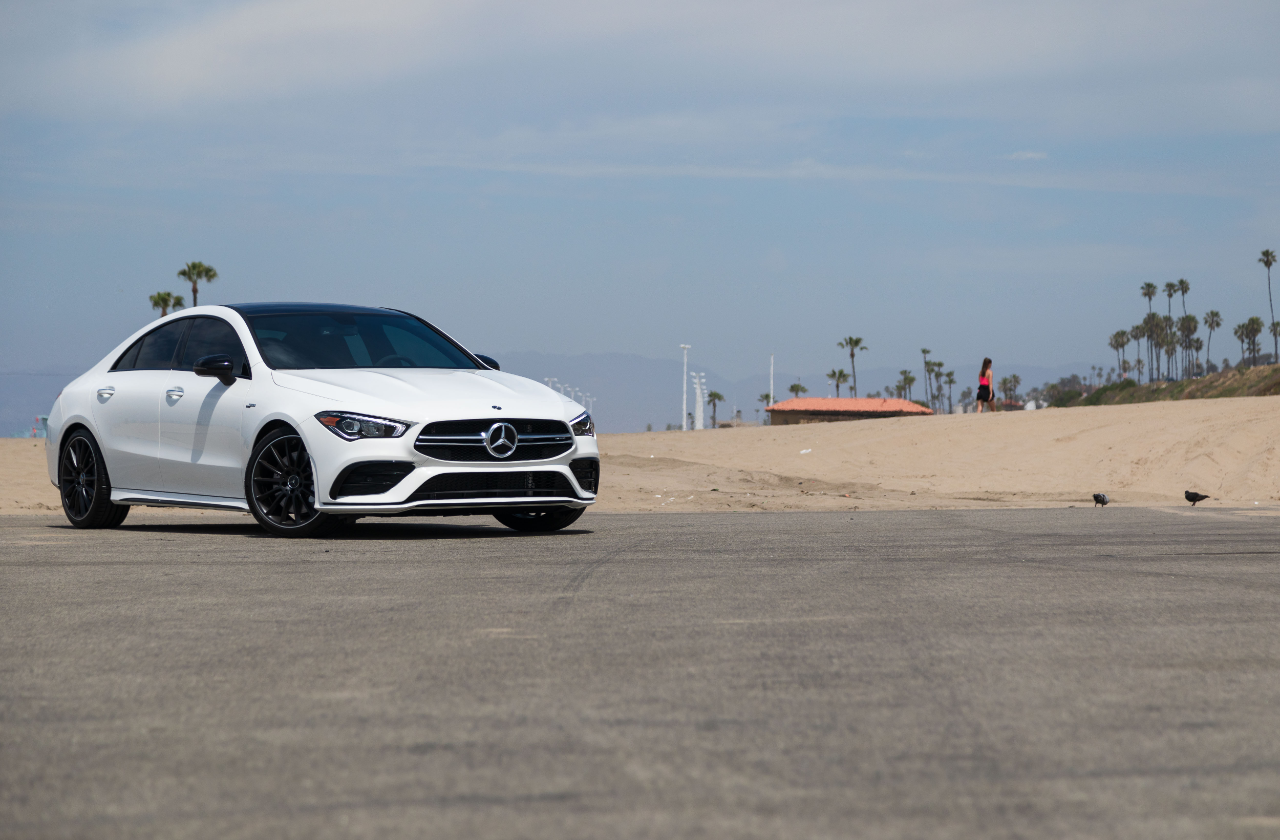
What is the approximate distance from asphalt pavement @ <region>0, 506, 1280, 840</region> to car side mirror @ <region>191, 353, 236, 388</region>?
2.21 m

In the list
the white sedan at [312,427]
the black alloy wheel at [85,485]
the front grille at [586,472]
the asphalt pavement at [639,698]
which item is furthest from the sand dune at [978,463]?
the asphalt pavement at [639,698]

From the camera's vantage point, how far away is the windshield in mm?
10234

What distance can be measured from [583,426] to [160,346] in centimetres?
349

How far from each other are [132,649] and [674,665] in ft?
6.55

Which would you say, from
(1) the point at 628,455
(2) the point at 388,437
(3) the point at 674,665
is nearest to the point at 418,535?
(2) the point at 388,437

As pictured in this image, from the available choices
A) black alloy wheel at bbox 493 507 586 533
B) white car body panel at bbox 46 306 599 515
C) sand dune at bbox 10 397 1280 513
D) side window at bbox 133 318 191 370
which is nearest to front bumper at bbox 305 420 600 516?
white car body panel at bbox 46 306 599 515

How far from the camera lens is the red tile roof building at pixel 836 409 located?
424 feet

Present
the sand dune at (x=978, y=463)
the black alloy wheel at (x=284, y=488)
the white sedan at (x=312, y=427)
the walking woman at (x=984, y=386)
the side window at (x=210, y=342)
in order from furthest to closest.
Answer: the walking woman at (x=984, y=386), the sand dune at (x=978, y=463), the side window at (x=210, y=342), the black alloy wheel at (x=284, y=488), the white sedan at (x=312, y=427)

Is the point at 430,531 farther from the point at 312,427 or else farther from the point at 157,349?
the point at 157,349

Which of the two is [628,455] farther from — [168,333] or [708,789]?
[708,789]

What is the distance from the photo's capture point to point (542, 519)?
35.6ft

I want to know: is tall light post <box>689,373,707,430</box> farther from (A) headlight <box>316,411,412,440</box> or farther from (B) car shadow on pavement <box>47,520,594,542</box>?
(A) headlight <box>316,411,412,440</box>

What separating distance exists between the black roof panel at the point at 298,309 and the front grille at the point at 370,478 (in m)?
2.02

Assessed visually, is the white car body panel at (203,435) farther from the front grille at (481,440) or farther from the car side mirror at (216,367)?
the front grille at (481,440)
